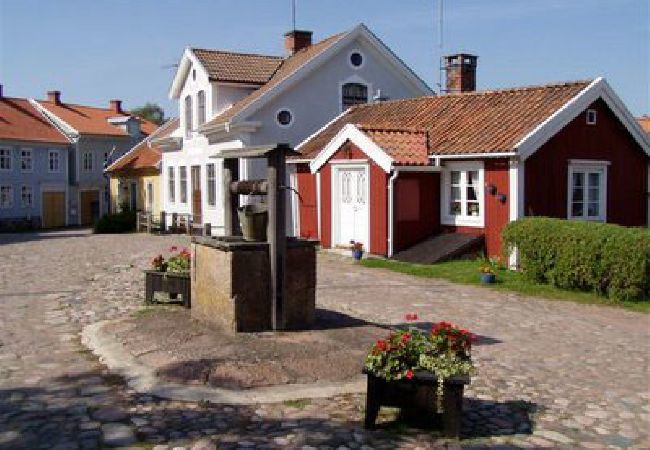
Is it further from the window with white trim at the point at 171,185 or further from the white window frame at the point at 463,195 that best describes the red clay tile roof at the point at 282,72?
the white window frame at the point at 463,195

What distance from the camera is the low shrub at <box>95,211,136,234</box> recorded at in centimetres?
3369

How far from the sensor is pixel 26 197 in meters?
40.9

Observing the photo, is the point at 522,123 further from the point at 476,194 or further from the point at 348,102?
the point at 348,102

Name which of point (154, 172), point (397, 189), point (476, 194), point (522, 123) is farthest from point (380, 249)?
point (154, 172)

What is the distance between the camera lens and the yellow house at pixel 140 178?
35.0 m

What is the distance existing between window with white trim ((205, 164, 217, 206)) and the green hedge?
47.1 ft

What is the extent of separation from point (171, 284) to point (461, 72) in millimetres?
16006

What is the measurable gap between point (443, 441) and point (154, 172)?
1234 inches

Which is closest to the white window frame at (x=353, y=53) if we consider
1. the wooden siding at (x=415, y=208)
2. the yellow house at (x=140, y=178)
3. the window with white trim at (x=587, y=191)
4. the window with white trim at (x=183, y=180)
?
the wooden siding at (x=415, y=208)

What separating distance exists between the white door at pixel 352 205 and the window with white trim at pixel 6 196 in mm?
27234

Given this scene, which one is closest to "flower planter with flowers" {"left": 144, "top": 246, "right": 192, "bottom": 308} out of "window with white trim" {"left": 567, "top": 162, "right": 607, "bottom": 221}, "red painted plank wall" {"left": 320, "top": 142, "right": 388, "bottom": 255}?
"red painted plank wall" {"left": 320, "top": 142, "right": 388, "bottom": 255}

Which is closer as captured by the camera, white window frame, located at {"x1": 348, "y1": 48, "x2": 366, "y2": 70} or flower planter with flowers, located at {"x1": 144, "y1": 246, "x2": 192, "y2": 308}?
flower planter with flowers, located at {"x1": 144, "y1": 246, "x2": 192, "y2": 308}

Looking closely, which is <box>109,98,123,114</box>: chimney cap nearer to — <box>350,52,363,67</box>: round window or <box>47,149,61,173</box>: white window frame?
<box>47,149,61,173</box>: white window frame

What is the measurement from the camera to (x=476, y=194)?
17484 millimetres
